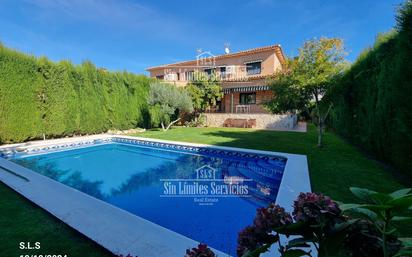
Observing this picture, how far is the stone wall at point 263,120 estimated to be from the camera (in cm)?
2687

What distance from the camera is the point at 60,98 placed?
18484 millimetres

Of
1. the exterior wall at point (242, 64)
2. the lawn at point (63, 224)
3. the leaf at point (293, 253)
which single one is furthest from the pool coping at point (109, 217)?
the exterior wall at point (242, 64)

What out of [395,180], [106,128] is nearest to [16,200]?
[395,180]

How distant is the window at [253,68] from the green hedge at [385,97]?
57.7 ft

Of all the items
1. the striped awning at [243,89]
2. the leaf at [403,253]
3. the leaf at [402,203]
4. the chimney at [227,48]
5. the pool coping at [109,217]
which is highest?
the chimney at [227,48]

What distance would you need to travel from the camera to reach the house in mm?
30578

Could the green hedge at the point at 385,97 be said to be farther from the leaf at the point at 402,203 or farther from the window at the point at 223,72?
the window at the point at 223,72

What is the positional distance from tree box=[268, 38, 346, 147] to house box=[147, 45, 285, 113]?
1398 cm

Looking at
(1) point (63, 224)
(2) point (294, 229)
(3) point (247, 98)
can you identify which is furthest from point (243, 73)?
(2) point (294, 229)

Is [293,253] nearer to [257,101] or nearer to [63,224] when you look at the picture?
[63,224]

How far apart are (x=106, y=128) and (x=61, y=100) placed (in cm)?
535

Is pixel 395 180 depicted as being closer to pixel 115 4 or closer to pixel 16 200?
pixel 16 200

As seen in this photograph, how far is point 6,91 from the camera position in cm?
1520

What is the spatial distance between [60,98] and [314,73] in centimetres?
2060
